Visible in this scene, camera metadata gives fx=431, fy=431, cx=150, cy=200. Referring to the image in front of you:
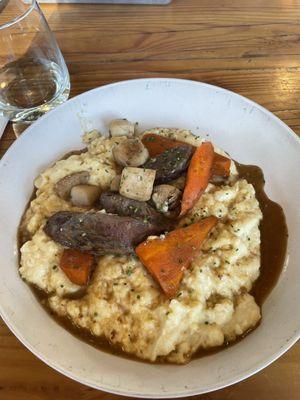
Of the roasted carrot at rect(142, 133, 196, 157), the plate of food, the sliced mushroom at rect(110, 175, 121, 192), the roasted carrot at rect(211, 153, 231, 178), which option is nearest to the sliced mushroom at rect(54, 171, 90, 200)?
the plate of food

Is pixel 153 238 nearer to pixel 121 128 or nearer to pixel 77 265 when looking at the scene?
pixel 77 265

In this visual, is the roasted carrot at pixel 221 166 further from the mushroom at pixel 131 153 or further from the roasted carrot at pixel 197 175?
the mushroom at pixel 131 153

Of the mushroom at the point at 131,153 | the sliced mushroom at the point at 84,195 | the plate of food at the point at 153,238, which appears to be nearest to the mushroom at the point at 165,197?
the plate of food at the point at 153,238

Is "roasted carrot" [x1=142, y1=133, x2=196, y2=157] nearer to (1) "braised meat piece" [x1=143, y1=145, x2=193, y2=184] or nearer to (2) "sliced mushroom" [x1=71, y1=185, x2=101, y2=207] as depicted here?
(1) "braised meat piece" [x1=143, y1=145, x2=193, y2=184]

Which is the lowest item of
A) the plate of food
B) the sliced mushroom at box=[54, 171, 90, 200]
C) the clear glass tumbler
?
the plate of food

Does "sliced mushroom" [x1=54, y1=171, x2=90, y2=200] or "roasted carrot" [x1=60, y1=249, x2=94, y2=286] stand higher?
"sliced mushroom" [x1=54, y1=171, x2=90, y2=200]

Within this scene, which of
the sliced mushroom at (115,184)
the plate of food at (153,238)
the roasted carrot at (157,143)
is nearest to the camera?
the plate of food at (153,238)
